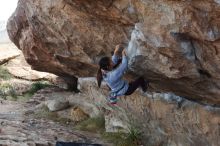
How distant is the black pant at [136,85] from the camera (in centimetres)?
1097

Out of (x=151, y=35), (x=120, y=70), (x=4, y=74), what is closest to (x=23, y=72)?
(x=4, y=74)

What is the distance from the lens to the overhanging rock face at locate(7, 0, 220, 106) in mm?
9039

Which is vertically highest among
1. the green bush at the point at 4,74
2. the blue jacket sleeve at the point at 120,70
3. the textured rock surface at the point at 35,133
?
the blue jacket sleeve at the point at 120,70

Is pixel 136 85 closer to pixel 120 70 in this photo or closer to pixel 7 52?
pixel 120 70

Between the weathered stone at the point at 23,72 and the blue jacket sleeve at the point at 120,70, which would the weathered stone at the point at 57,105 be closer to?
the blue jacket sleeve at the point at 120,70

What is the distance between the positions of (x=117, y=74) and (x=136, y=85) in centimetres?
83

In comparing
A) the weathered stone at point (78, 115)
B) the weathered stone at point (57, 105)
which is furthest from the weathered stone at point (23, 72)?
the weathered stone at point (78, 115)

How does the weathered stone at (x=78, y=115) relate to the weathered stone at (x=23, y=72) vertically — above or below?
below

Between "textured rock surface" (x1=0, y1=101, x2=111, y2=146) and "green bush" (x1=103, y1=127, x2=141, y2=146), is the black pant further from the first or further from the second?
"textured rock surface" (x1=0, y1=101, x2=111, y2=146)

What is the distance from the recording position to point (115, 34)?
11.9 m

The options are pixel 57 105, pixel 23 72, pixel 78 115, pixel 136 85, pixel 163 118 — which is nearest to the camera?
pixel 136 85

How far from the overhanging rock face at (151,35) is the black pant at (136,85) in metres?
0.22

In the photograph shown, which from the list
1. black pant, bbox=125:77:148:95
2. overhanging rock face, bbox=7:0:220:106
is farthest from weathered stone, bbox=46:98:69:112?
black pant, bbox=125:77:148:95

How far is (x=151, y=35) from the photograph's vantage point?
9.89 meters
